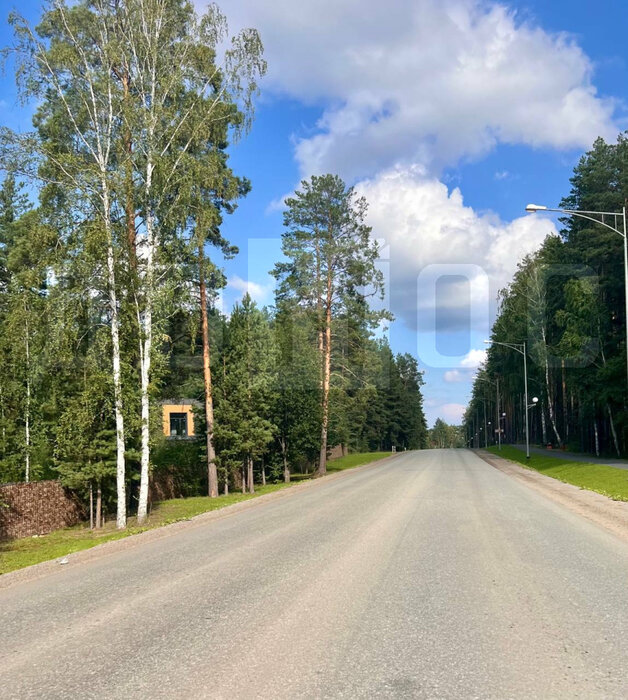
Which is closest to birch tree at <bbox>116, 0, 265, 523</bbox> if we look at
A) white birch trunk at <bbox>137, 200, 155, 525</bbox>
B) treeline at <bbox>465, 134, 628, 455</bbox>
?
white birch trunk at <bbox>137, 200, 155, 525</bbox>

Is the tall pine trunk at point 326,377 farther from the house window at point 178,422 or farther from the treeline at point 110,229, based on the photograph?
the house window at point 178,422

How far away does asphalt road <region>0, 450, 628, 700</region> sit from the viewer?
4168 mm

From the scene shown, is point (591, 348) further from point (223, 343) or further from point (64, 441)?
point (64, 441)

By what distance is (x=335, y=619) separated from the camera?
561cm

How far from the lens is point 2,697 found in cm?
411

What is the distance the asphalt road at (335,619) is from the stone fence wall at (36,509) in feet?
33.1

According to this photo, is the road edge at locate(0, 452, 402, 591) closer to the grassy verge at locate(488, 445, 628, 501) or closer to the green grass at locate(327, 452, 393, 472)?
the grassy verge at locate(488, 445, 628, 501)

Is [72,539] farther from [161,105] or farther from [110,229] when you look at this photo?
[161,105]

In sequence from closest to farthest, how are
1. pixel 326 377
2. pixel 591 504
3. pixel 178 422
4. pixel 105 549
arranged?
pixel 105 549 < pixel 591 504 < pixel 326 377 < pixel 178 422

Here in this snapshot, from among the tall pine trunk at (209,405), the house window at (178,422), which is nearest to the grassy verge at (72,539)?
the tall pine trunk at (209,405)

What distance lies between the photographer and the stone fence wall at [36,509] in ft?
60.6

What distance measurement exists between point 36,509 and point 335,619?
55.2ft

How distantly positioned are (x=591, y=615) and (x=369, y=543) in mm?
4668

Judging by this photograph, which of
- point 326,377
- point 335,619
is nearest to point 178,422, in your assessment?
point 326,377
